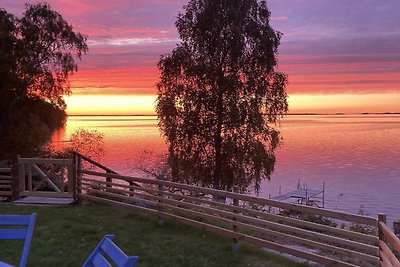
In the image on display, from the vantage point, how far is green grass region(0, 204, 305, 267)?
875 cm

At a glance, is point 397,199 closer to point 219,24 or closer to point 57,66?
point 219,24

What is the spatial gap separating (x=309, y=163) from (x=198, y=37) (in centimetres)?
3241

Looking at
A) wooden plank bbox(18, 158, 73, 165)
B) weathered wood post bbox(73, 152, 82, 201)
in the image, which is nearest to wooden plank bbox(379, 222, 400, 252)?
weathered wood post bbox(73, 152, 82, 201)

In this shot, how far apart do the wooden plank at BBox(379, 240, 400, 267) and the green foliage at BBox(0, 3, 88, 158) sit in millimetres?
29842

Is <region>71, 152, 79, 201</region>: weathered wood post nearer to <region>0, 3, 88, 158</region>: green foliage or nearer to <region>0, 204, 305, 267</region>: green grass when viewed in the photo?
<region>0, 204, 305, 267</region>: green grass

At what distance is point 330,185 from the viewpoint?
4288 cm

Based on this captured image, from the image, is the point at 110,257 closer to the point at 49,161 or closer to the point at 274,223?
the point at 274,223

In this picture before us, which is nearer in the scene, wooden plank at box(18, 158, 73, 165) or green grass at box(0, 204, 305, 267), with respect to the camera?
green grass at box(0, 204, 305, 267)

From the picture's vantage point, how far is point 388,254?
6.10 m

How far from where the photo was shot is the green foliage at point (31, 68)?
1319 inches

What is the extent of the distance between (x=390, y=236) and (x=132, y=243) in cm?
541

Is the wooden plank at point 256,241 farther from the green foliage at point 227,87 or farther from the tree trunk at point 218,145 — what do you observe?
the tree trunk at point 218,145

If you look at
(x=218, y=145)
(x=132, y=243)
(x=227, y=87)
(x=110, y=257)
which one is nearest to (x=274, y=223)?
(x=132, y=243)

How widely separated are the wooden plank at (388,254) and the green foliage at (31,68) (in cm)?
2984
